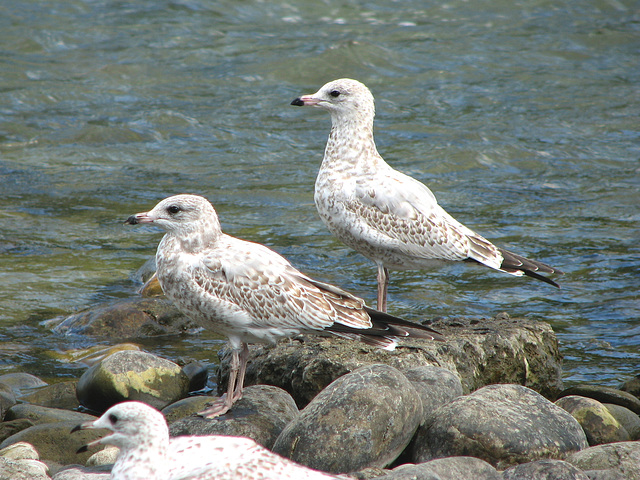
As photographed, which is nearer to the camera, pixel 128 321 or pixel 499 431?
pixel 499 431

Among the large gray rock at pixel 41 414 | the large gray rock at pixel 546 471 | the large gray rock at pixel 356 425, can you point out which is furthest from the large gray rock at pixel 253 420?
the large gray rock at pixel 546 471

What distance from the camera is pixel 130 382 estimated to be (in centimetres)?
626

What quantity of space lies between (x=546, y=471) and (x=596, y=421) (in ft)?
4.59

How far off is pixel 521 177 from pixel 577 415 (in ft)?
25.4

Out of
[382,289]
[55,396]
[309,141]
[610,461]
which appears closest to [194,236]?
[55,396]

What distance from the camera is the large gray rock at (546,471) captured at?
14.5 ft

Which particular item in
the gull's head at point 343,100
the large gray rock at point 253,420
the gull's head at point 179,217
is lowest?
the large gray rock at point 253,420

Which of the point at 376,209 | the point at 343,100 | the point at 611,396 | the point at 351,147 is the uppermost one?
the point at 343,100

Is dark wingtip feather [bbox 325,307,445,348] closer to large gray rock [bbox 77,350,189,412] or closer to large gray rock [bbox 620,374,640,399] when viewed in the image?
large gray rock [bbox 77,350,189,412]

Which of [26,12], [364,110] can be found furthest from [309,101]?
[26,12]

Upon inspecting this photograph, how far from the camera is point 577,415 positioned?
5789mm

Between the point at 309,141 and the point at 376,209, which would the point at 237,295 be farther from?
the point at 309,141

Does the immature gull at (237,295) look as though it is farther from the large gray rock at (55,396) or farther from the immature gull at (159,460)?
the large gray rock at (55,396)

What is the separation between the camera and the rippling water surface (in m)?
8.98
